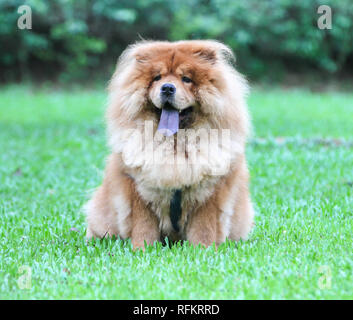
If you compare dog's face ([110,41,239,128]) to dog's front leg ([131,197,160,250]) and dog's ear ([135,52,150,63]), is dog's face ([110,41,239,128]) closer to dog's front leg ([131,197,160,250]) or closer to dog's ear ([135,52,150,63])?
dog's ear ([135,52,150,63])

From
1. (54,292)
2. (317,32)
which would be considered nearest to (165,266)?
(54,292)

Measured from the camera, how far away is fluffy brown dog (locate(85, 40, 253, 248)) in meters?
4.31

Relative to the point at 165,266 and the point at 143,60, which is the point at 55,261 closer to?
the point at 165,266

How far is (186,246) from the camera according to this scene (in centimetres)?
439

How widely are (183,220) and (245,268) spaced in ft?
2.38

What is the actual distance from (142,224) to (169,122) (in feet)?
2.67

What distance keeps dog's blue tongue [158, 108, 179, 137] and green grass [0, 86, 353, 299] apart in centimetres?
89

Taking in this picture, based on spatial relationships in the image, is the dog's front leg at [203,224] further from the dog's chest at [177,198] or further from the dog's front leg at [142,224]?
the dog's front leg at [142,224]

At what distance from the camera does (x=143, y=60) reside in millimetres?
4434

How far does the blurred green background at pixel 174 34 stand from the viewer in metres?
19.4

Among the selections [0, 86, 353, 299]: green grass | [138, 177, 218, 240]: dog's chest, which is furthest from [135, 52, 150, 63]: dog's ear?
[0, 86, 353, 299]: green grass

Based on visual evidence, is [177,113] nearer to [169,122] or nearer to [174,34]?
[169,122]

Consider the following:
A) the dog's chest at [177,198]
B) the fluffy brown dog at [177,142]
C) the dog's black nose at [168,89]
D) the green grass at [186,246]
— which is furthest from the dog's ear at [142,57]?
the green grass at [186,246]

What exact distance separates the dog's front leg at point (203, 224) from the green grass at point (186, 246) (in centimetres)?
13
